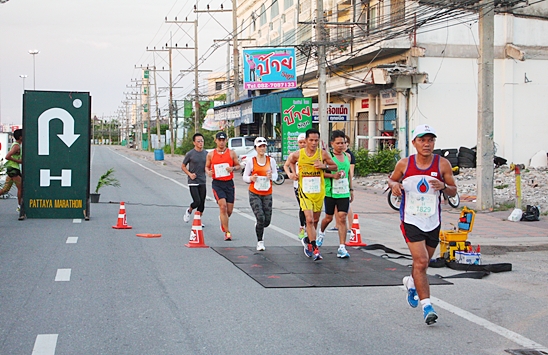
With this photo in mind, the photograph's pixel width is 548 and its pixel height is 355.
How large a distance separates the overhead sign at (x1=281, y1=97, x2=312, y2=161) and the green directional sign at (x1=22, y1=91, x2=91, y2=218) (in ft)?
51.6

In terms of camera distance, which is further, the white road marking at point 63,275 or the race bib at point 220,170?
the race bib at point 220,170

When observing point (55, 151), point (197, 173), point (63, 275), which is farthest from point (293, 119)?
point (63, 275)

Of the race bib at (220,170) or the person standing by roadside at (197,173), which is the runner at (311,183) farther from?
the person standing by roadside at (197,173)

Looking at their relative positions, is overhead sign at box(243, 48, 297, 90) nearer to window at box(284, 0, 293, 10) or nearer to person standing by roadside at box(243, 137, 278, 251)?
window at box(284, 0, 293, 10)

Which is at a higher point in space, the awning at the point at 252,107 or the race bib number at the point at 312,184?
the awning at the point at 252,107

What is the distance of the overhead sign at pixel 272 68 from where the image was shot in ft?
111

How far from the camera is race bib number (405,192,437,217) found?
6645 mm

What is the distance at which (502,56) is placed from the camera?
32406 millimetres

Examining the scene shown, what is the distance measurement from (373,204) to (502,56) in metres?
15.4

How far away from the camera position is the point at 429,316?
6.31m

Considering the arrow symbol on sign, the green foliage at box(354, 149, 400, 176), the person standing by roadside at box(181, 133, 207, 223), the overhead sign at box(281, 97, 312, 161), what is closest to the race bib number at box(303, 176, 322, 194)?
the person standing by roadside at box(181, 133, 207, 223)

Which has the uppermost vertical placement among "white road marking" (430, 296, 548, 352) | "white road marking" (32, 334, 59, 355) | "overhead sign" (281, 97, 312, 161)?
"overhead sign" (281, 97, 312, 161)

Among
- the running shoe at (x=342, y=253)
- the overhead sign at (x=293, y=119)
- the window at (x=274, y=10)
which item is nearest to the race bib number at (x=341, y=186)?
the running shoe at (x=342, y=253)

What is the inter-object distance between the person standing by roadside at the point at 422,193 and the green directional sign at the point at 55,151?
9362mm
